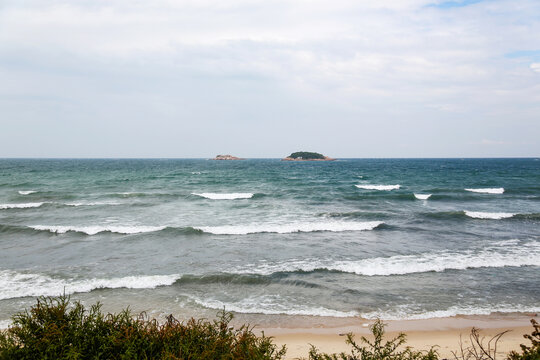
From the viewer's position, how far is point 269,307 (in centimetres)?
919

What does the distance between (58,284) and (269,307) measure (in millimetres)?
7283

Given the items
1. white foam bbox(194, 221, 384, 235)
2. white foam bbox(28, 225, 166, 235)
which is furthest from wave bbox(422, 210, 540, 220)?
white foam bbox(28, 225, 166, 235)

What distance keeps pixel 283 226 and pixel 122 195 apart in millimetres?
19857

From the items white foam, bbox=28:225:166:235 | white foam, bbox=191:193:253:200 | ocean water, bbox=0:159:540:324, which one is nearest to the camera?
ocean water, bbox=0:159:540:324

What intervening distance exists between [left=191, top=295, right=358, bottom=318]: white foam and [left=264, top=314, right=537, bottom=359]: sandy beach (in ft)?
2.20

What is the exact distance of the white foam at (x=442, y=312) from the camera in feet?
28.1

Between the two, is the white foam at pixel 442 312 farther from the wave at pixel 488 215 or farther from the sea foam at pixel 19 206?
the sea foam at pixel 19 206

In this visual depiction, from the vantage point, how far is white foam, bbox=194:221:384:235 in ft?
59.4

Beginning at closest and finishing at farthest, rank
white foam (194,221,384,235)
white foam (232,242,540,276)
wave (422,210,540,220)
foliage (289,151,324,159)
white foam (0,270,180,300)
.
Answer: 1. white foam (0,270,180,300)
2. white foam (232,242,540,276)
3. white foam (194,221,384,235)
4. wave (422,210,540,220)
5. foliage (289,151,324,159)

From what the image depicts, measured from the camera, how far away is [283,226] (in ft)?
63.0

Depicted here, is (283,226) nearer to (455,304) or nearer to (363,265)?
(363,265)

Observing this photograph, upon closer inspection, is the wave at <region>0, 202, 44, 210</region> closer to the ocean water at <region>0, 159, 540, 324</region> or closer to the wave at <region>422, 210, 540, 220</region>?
the ocean water at <region>0, 159, 540, 324</region>

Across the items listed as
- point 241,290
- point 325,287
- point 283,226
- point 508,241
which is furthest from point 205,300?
point 508,241

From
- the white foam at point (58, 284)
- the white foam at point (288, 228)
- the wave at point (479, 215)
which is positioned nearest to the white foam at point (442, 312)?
the white foam at point (58, 284)
